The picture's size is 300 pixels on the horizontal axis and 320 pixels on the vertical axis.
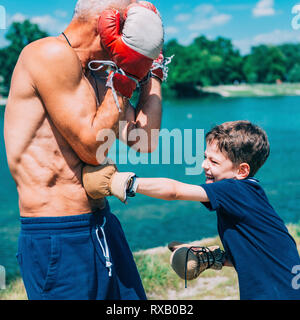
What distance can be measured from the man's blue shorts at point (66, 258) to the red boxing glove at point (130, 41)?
691 mm

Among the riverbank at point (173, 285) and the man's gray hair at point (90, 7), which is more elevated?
the man's gray hair at point (90, 7)

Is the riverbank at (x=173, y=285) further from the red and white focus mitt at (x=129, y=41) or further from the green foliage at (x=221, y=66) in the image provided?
the green foliage at (x=221, y=66)

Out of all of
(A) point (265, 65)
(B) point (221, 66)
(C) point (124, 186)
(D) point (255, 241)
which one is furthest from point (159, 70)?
(A) point (265, 65)

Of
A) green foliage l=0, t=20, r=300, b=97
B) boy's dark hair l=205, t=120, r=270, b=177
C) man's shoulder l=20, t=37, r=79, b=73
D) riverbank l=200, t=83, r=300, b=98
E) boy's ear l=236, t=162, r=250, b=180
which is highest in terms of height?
green foliage l=0, t=20, r=300, b=97

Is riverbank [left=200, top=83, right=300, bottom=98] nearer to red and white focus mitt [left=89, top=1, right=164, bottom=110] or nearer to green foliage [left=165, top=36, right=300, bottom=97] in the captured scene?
green foliage [left=165, top=36, right=300, bottom=97]

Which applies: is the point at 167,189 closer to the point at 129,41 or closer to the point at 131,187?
the point at 131,187

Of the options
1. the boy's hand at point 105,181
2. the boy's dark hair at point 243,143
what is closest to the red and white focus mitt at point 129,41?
the boy's hand at point 105,181

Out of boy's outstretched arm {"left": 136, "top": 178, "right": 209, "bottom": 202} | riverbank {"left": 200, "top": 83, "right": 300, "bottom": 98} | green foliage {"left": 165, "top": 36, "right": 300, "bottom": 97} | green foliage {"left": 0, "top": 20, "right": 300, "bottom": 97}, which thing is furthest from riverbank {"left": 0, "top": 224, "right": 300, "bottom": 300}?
riverbank {"left": 200, "top": 83, "right": 300, "bottom": 98}

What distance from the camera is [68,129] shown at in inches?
70.2

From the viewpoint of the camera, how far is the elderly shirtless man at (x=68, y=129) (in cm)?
177

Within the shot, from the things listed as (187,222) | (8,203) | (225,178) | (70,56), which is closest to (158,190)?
(225,178)

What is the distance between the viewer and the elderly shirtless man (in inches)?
69.7

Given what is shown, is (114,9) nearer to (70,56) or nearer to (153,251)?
(70,56)
